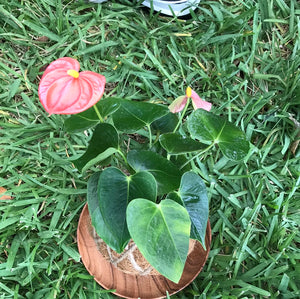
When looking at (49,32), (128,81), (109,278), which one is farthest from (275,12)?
(109,278)

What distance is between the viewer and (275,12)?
131 centimetres

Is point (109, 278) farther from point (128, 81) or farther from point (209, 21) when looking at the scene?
point (209, 21)

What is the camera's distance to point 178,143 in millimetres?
690

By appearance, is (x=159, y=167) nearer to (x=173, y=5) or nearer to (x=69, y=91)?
(x=69, y=91)

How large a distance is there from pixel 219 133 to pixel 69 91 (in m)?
0.32

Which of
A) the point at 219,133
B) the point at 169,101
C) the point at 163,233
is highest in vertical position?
the point at 219,133

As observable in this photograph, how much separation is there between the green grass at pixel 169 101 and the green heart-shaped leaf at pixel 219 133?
37 cm

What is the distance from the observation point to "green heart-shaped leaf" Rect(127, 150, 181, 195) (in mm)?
687

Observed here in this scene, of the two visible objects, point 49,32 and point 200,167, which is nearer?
point 200,167

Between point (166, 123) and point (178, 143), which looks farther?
point (166, 123)

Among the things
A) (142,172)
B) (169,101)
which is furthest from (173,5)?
(142,172)

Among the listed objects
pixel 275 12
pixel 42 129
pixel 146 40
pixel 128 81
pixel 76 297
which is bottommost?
pixel 76 297

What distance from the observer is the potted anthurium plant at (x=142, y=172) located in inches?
21.8

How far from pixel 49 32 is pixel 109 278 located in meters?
0.83
